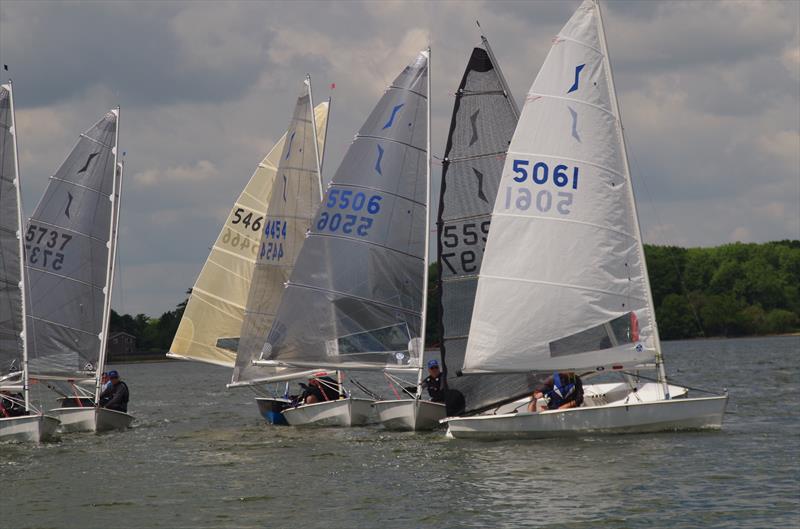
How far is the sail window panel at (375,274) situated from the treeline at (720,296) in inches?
3552

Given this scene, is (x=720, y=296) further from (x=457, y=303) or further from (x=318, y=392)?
(x=457, y=303)

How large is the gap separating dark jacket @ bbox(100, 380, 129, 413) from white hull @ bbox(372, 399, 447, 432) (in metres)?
6.89

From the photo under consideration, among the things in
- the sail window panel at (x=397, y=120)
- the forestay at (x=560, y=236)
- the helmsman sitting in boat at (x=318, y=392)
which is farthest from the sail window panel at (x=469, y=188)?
the helmsman sitting in boat at (x=318, y=392)

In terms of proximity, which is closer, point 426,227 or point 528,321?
point 528,321

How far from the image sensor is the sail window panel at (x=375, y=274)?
1110 inches

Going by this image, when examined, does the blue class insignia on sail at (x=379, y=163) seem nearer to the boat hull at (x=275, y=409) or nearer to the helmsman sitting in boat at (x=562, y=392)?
the boat hull at (x=275, y=409)

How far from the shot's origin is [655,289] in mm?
122500

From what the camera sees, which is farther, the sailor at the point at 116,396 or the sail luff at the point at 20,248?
the sailor at the point at 116,396

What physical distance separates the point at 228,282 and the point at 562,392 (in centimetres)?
1527

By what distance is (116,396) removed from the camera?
30109 millimetres

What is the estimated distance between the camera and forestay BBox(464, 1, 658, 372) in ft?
77.6

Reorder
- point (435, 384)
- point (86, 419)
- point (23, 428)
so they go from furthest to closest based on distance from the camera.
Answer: point (86, 419)
point (435, 384)
point (23, 428)

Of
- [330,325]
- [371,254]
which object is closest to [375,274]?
[371,254]

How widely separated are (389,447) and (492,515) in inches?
303
